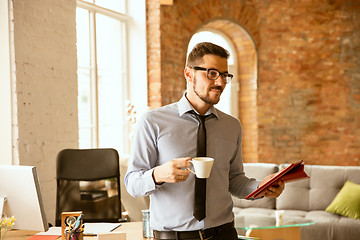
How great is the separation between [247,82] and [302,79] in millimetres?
837

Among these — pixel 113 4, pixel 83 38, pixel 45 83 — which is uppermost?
pixel 113 4

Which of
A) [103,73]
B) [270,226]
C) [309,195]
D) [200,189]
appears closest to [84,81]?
[103,73]

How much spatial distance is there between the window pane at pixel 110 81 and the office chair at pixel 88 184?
2.10 metres

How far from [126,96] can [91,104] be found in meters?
0.78

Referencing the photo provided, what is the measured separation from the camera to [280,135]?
6836mm

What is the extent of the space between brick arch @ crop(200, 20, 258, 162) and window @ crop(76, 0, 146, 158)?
67.9 inches

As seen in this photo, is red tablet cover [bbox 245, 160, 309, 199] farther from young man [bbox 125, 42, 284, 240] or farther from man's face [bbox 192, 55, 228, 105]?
man's face [bbox 192, 55, 228, 105]

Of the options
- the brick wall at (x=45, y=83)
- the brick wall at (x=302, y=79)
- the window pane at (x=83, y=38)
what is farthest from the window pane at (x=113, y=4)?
the brick wall at (x=302, y=79)

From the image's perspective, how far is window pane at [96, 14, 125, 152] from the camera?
5.22 m

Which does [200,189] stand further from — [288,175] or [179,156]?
[288,175]

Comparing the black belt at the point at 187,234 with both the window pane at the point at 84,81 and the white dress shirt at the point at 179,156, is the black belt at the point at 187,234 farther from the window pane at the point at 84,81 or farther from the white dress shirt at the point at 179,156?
the window pane at the point at 84,81

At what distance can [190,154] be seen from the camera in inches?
74.5

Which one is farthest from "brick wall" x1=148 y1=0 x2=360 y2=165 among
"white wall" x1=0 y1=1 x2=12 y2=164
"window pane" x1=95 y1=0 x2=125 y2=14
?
"white wall" x1=0 y1=1 x2=12 y2=164

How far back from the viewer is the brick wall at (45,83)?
3.44m
